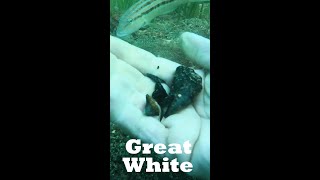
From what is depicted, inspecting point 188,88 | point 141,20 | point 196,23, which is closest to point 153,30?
point 141,20

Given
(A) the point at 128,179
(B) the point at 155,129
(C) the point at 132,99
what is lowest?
(A) the point at 128,179

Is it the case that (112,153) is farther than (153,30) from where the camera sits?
No

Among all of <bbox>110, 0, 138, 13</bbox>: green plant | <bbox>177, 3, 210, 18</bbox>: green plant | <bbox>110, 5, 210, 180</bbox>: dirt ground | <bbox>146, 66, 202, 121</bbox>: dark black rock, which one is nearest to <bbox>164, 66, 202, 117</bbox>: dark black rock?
<bbox>146, 66, 202, 121</bbox>: dark black rock

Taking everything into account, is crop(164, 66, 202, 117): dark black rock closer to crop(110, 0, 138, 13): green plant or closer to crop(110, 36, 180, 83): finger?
crop(110, 36, 180, 83): finger

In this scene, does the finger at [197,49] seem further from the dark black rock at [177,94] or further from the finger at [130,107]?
the finger at [130,107]

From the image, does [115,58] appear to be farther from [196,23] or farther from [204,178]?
[204,178]

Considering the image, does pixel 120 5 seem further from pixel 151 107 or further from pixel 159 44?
pixel 151 107
